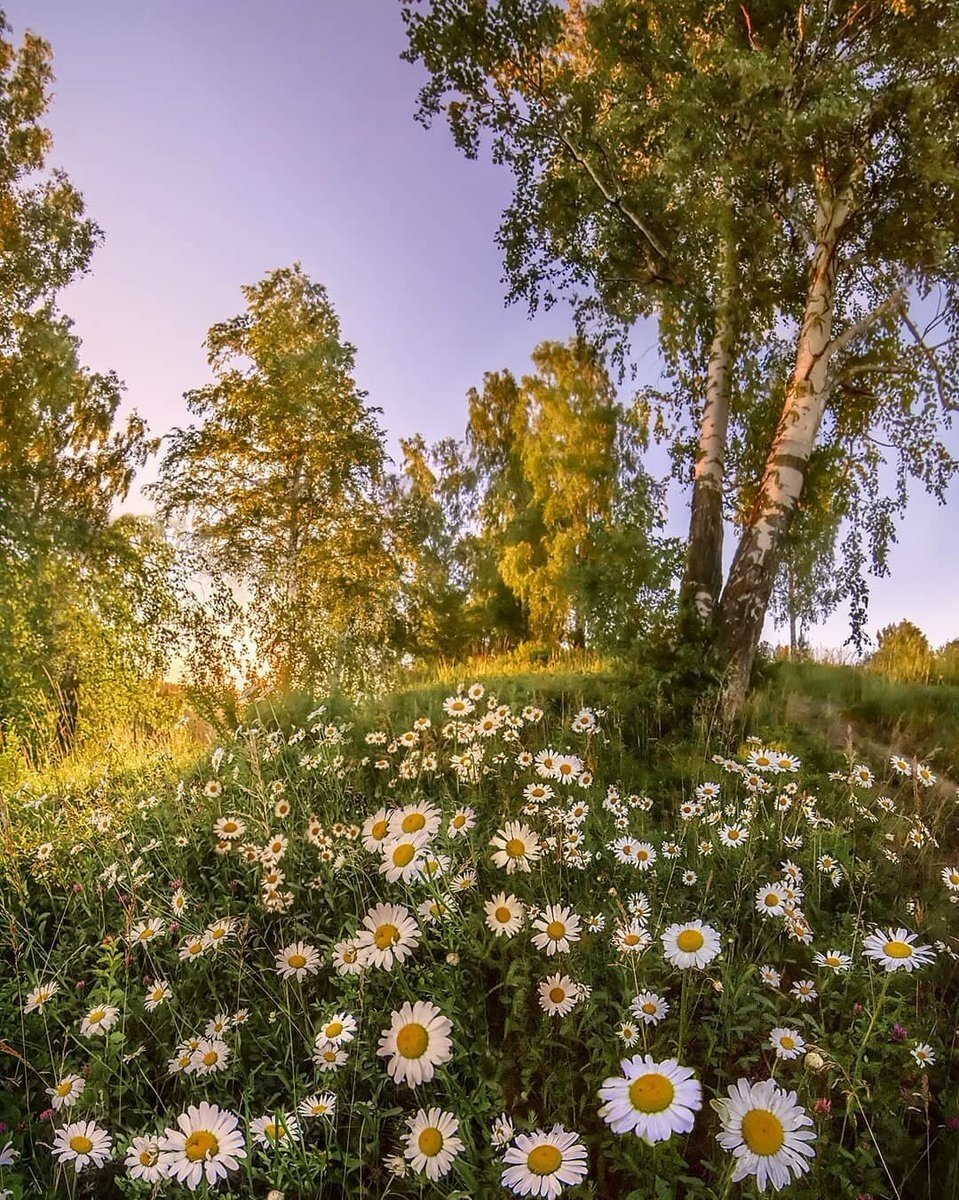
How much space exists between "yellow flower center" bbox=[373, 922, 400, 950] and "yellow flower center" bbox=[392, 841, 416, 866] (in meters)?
0.14

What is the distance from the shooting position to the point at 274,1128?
161 centimetres

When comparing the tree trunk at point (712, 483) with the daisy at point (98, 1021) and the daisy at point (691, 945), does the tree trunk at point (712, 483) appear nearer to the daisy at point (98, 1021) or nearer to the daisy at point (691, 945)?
the daisy at point (691, 945)

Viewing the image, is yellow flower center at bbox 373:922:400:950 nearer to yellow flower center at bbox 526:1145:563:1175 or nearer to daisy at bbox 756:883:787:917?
yellow flower center at bbox 526:1145:563:1175

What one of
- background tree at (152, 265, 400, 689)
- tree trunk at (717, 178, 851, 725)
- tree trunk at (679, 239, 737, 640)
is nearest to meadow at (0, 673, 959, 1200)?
tree trunk at (717, 178, 851, 725)

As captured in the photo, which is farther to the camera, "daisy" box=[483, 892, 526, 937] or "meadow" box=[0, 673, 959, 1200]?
"daisy" box=[483, 892, 526, 937]

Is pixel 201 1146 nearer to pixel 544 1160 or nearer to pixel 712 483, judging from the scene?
pixel 544 1160

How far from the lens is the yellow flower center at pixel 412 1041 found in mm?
1311

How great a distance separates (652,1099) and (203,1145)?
0.93 metres

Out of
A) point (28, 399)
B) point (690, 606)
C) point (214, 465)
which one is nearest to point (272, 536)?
point (214, 465)

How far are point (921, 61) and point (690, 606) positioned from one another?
18.0 ft

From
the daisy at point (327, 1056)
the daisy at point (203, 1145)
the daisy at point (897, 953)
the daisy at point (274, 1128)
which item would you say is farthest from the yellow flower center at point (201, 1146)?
the daisy at point (897, 953)

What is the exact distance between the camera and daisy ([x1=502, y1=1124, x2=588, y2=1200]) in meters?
1.11

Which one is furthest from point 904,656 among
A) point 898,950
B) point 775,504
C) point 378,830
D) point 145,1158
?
point 145,1158

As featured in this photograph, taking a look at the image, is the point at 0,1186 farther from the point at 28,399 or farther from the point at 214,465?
the point at 28,399
